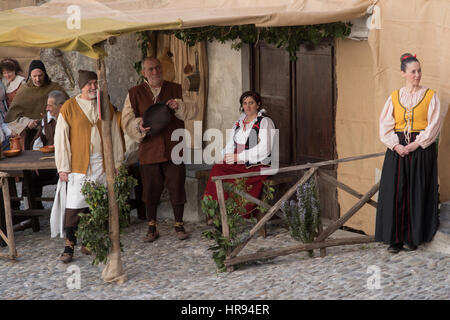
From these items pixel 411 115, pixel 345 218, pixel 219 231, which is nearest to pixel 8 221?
pixel 219 231

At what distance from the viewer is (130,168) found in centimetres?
877

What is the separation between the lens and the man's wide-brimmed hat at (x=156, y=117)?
7.59m

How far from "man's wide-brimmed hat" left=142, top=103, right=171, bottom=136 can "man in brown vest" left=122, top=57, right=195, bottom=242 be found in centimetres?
5

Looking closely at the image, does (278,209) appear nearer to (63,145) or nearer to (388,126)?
(388,126)

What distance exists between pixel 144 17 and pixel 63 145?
1.38 meters

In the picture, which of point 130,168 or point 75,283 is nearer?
point 75,283

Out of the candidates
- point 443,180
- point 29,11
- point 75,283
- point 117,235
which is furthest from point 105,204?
point 443,180

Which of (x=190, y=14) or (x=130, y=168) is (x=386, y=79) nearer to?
(x=190, y=14)

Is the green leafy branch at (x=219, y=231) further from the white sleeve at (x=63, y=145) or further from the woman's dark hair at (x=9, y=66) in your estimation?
the woman's dark hair at (x=9, y=66)

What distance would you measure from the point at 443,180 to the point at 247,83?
115 inches

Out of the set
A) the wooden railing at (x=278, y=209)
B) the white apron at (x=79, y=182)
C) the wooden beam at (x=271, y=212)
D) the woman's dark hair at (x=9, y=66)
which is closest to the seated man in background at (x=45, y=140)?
the white apron at (x=79, y=182)

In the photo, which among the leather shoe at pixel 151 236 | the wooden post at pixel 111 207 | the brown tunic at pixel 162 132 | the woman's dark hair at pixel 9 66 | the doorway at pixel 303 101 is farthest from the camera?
the woman's dark hair at pixel 9 66

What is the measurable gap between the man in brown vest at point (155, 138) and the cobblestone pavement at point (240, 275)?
17.3 inches

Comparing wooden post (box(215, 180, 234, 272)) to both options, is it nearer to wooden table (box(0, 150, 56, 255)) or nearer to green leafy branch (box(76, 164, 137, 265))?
green leafy branch (box(76, 164, 137, 265))
